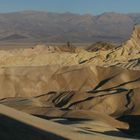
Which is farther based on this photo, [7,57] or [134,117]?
[7,57]

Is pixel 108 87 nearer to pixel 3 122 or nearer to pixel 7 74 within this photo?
pixel 7 74

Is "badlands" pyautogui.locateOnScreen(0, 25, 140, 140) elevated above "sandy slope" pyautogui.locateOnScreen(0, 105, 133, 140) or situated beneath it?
situated beneath

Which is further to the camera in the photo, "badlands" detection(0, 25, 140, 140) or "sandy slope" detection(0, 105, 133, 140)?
"badlands" detection(0, 25, 140, 140)

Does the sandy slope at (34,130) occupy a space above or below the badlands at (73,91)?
above

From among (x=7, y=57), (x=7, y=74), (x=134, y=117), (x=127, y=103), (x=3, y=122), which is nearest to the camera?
(x=3, y=122)

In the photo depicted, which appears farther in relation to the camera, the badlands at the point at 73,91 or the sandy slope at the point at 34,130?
the badlands at the point at 73,91

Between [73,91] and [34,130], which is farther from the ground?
[34,130]

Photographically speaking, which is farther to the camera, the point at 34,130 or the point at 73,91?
the point at 73,91

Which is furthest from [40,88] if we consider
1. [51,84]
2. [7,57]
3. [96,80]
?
[7,57]
